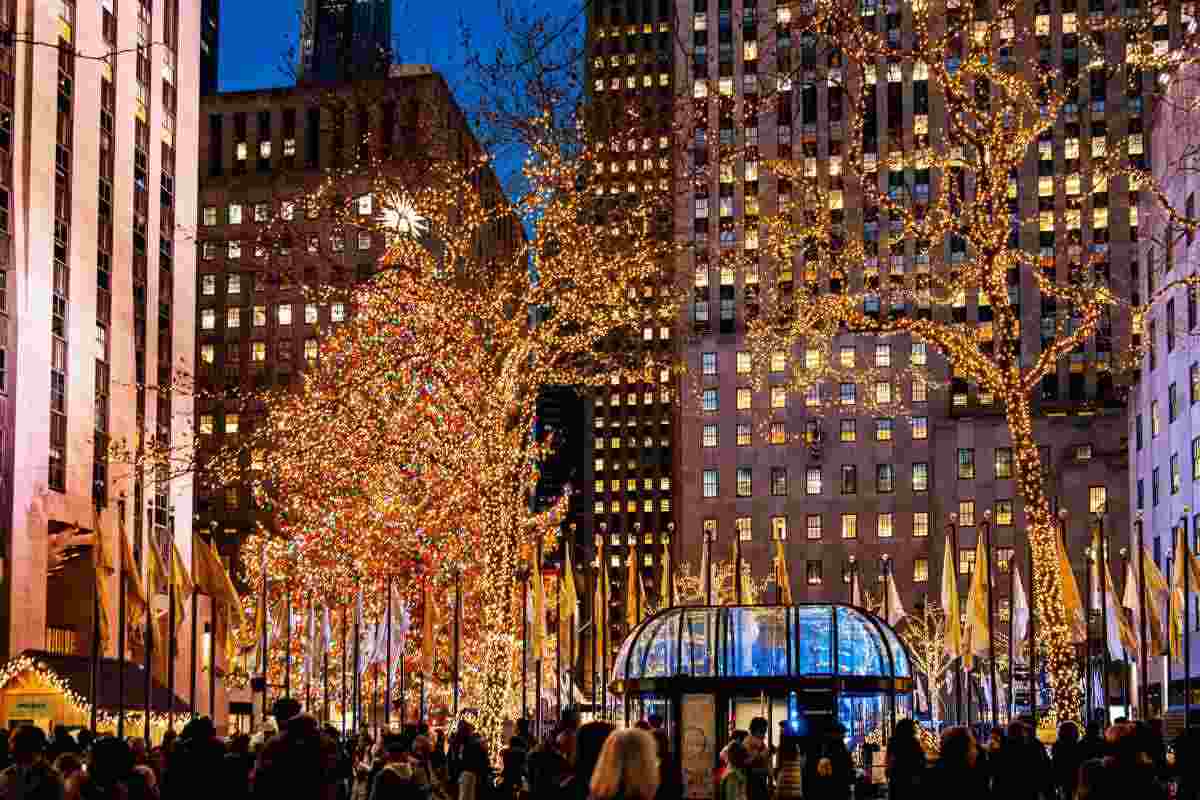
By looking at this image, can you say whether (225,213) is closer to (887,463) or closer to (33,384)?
(887,463)

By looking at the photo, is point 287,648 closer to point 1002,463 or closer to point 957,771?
point 957,771

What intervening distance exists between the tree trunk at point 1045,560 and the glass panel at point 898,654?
2.72 m

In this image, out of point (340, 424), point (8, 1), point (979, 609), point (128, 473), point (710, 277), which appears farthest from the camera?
point (710, 277)

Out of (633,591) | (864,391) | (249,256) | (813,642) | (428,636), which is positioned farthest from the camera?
(864,391)

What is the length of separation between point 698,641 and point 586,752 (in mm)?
21888

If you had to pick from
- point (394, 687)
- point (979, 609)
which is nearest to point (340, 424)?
point (979, 609)

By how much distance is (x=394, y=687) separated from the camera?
7356 centimetres

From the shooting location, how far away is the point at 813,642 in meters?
31.1

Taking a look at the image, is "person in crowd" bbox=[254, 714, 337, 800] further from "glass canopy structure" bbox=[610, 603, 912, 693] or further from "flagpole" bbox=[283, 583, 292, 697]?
"flagpole" bbox=[283, 583, 292, 697]

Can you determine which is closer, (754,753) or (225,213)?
(754,753)

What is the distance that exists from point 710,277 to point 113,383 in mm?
77835

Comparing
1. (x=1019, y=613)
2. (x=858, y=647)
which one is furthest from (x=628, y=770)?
(x=1019, y=613)

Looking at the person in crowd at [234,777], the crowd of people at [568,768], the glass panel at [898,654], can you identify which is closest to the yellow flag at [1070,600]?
the glass panel at [898,654]

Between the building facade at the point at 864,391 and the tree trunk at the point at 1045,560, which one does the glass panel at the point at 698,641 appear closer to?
the tree trunk at the point at 1045,560
